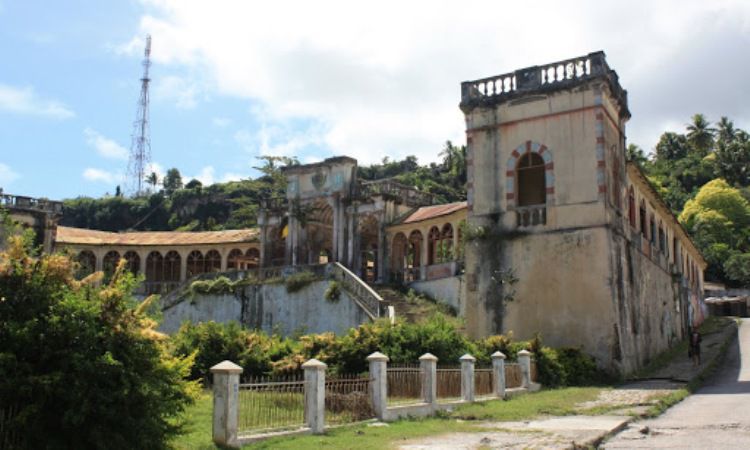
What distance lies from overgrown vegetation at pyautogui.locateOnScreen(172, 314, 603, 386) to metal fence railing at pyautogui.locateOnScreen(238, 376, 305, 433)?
5.51 meters

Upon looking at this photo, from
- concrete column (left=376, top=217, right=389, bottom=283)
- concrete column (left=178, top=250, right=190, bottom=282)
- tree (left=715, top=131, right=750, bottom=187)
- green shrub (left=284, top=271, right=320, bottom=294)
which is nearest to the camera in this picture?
green shrub (left=284, top=271, right=320, bottom=294)

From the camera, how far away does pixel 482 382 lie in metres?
18.1

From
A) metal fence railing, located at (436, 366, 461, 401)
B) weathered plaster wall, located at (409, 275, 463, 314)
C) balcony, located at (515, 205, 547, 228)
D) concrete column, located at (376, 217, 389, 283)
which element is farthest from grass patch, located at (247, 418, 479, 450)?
concrete column, located at (376, 217, 389, 283)

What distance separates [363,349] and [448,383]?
232 centimetres

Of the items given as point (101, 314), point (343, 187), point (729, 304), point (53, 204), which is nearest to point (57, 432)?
point (101, 314)

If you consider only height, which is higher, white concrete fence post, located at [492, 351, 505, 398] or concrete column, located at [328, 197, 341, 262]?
concrete column, located at [328, 197, 341, 262]

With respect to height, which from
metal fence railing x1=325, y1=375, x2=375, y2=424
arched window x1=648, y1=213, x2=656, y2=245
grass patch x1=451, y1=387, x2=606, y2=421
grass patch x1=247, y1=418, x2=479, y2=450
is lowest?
grass patch x1=247, y1=418, x2=479, y2=450

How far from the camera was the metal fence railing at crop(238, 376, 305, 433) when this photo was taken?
11164 mm

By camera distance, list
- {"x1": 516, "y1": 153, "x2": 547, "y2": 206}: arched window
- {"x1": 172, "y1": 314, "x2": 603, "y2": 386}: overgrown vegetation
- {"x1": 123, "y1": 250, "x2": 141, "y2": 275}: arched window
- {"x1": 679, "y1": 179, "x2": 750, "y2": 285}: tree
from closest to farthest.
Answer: {"x1": 172, "y1": 314, "x2": 603, "y2": 386}: overgrown vegetation < {"x1": 516, "y1": 153, "x2": 547, "y2": 206}: arched window < {"x1": 123, "y1": 250, "x2": 141, "y2": 275}: arched window < {"x1": 679, "y1": 179, "x2": 750, "y2": 285}: tree

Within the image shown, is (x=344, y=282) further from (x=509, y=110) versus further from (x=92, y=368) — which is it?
(x=92, y=368)

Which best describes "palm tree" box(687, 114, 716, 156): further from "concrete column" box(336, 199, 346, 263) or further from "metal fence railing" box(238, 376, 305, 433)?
"metal fence railing" box(238, 376, 305, 433)

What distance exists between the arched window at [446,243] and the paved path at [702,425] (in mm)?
17534

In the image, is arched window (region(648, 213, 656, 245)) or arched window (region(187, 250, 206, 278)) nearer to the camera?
arched window (region(648, 213, 656, 245))

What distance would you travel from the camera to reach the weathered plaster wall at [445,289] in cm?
3400
